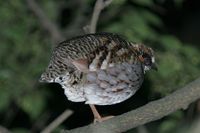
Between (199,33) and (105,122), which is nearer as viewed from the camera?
(105,122)

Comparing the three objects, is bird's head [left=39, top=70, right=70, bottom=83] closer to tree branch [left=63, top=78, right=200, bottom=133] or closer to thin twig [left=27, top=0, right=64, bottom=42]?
tree branch [left=63, top=78, right=200, bottom=133]

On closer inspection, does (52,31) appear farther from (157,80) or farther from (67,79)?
(67,79)

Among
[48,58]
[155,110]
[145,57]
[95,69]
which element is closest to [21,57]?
[48,58]

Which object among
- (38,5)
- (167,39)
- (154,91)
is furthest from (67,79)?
(38,5)

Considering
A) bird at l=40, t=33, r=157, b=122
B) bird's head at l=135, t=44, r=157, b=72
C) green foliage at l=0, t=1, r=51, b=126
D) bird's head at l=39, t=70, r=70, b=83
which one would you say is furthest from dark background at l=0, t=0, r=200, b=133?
bird's head at l=39, t=70, r=70, b=83

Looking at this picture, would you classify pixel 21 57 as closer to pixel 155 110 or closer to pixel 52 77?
pixel 52 77
